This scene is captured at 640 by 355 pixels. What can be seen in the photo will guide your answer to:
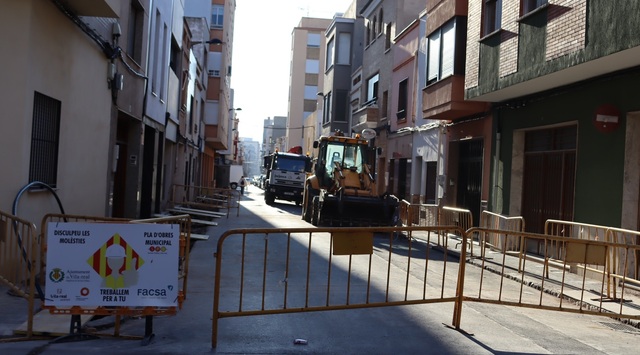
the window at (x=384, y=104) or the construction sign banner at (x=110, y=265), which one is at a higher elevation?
the window at (x=384, y=104)

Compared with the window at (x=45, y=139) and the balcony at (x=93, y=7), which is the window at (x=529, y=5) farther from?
the window at (x=45, y=139)

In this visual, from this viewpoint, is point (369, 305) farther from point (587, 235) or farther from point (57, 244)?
point (587, 235)

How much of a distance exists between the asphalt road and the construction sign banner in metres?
0.41

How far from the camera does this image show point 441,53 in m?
19.6

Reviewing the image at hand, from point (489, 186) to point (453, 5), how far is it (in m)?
4.94

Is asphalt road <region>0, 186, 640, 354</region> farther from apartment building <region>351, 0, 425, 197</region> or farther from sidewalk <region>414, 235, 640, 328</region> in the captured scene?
apartment building <region>351, 0, 425, 197</region>

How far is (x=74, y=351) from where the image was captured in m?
5.68

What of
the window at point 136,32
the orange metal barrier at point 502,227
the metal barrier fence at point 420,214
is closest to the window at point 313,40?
the metal barrier fence at point 420,214

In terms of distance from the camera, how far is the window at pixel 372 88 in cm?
3188

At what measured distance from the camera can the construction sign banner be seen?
5.93 meters

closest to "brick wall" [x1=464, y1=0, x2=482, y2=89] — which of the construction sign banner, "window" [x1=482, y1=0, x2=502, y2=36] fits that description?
"window" [x1=482, y1=0, x2=502, y2=36]

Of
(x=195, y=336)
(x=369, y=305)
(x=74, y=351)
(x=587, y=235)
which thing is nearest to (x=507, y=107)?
(x=587, y=235)

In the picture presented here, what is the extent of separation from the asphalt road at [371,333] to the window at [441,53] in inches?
437

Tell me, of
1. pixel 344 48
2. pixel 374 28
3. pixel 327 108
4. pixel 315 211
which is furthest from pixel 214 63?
pixel 315 211
